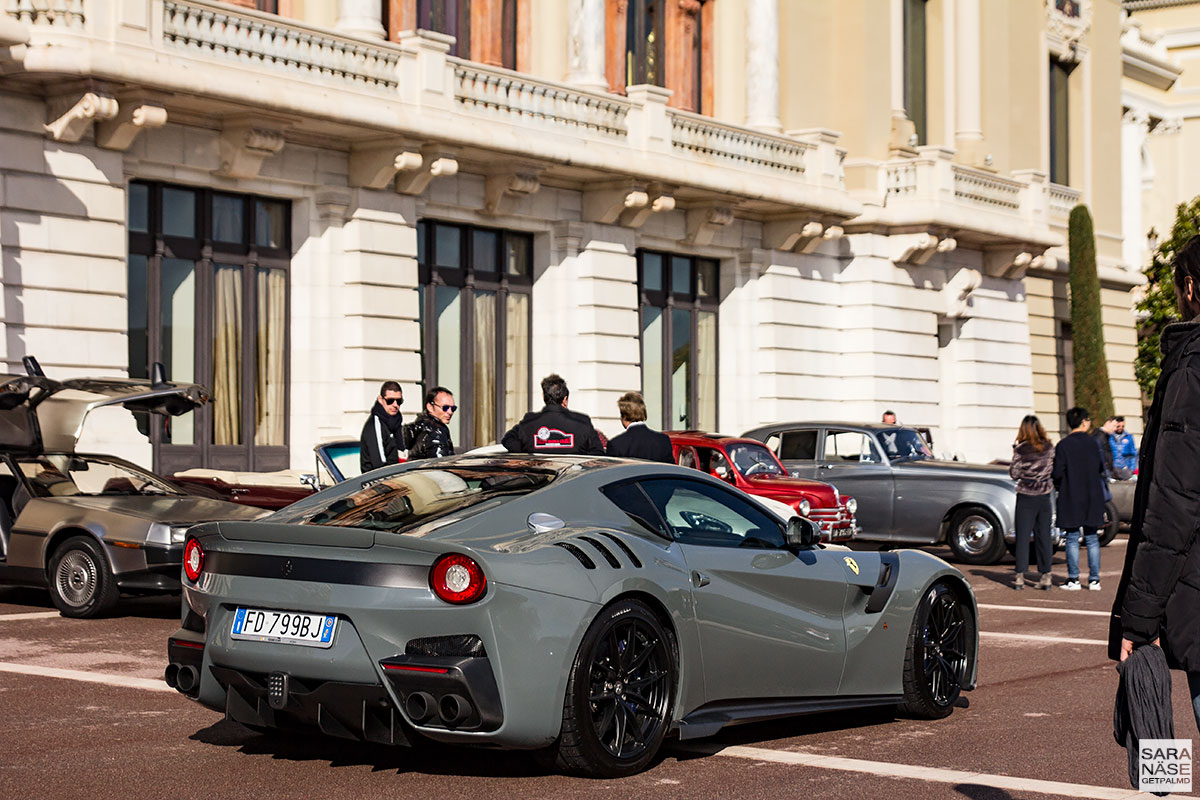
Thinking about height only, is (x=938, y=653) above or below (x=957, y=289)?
below

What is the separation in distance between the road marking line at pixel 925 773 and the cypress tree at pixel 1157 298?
40.0 metres

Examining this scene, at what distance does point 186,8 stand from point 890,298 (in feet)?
54.0

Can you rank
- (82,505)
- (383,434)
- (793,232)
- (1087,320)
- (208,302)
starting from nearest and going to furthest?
1. (82,505)
2. (383,434)
3. (208,302)
4. (793,232)
5. (1087,320)

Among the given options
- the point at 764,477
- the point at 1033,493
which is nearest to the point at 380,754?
the point at 1033,493

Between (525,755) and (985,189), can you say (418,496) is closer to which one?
(525,755)

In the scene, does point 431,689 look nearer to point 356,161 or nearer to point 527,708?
point 527,708

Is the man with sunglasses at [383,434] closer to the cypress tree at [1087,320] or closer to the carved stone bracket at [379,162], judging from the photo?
the carved stone bracket at [379,162]

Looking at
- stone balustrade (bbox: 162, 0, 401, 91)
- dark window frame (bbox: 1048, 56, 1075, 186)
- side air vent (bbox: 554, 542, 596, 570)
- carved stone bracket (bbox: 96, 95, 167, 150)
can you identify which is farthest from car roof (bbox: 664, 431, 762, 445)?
dark window frame (bbox: 1048, 56, 1075, 186)

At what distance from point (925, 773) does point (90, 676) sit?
510cm

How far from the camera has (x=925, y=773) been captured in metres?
7.59

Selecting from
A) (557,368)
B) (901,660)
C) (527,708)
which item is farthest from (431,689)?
(557,368)

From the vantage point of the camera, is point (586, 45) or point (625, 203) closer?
point (625, 203)

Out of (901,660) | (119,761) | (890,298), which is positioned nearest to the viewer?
(119,761)

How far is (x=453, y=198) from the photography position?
1005 inches
